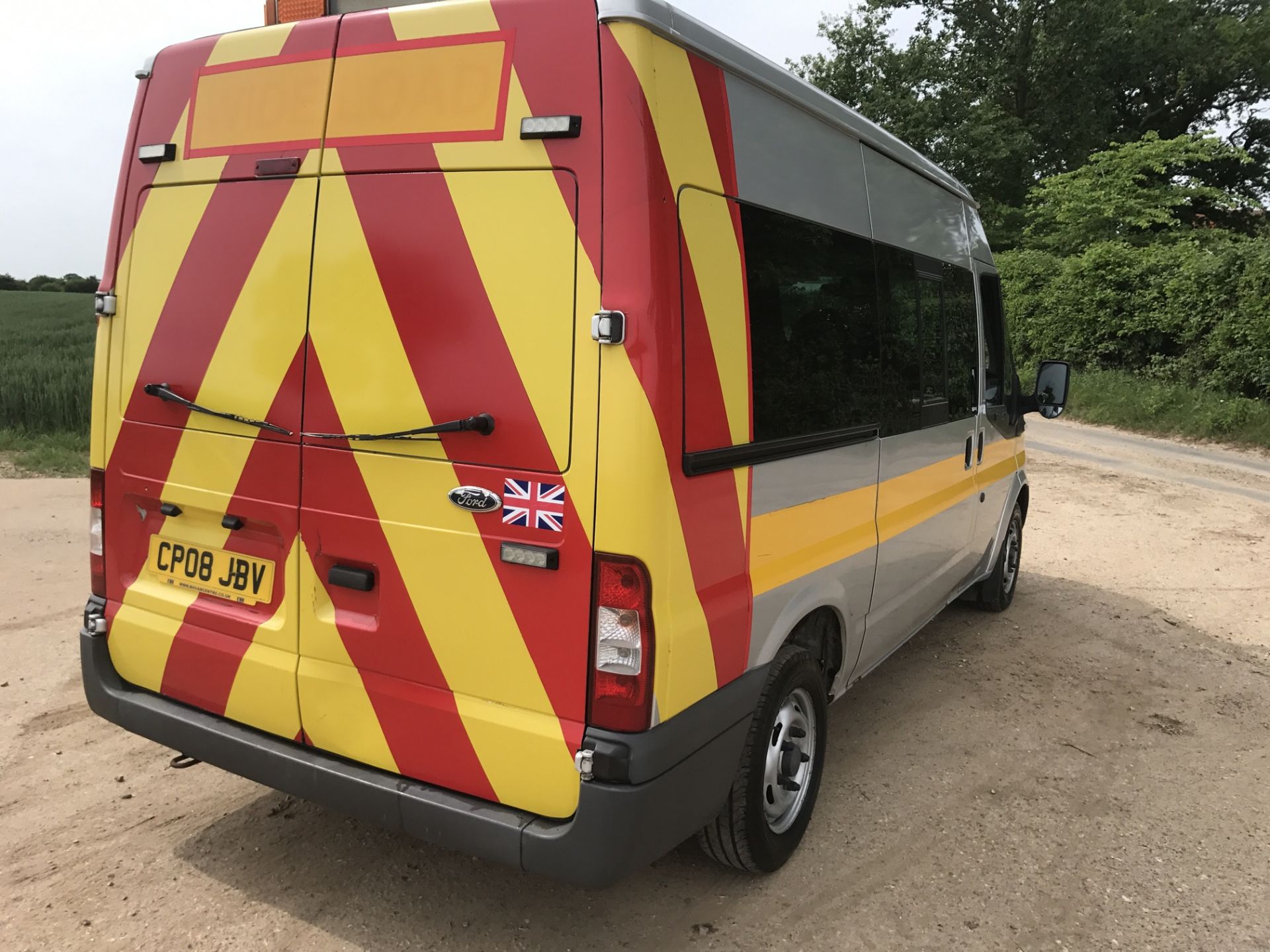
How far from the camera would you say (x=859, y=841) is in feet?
10.9

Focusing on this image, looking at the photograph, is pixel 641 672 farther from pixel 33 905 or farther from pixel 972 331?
pixel 972 331

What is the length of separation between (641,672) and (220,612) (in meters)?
1.36

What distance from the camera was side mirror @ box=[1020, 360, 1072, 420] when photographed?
5.19 meters

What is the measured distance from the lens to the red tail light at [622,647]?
229 centimetres

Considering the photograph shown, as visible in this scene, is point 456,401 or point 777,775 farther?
point 777,775

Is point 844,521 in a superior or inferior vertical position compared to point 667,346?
inferior

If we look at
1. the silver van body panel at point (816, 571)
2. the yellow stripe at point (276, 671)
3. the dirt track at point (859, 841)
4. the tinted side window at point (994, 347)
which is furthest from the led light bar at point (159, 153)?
the tinted side window at point (994, 347)

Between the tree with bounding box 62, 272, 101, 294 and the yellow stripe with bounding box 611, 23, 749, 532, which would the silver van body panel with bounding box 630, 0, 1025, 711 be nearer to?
the yellow stripe with bounding box 611, 23, 749, 532

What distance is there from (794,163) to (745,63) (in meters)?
0.37

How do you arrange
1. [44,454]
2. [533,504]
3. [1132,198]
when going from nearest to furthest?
[533,504], [44,454], [1132,198]

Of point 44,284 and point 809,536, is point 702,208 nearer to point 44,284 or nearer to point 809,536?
point 809,536

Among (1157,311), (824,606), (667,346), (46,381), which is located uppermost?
(1157,311)

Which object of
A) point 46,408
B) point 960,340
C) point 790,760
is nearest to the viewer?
point 790,760

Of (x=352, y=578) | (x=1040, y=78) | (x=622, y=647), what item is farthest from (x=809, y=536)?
(x=1040, y=78)
